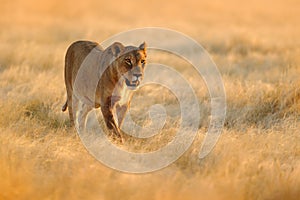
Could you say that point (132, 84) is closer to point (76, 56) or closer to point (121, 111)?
point (121, 111)

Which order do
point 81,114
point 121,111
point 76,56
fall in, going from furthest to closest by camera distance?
1. point 81,114
2. point 76,56
3. point 121,111

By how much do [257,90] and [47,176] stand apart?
5437 millimetres

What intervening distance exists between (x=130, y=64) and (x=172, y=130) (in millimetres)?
1358

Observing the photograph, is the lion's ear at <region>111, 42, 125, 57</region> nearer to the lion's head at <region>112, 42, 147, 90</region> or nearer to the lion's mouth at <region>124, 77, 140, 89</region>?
the lion's head at <region>112, 42, 147, 90</region>

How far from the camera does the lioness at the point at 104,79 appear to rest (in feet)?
24.5

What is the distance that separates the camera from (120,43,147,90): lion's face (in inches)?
291

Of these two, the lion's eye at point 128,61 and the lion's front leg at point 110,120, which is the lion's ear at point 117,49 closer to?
the lion's eye at point 128,61

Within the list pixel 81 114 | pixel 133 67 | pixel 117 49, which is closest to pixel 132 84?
pixel 133 67

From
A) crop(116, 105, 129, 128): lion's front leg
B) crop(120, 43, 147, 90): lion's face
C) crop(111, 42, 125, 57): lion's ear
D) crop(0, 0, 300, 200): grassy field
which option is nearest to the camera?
crop(0, 0, 300, 200): grassy field

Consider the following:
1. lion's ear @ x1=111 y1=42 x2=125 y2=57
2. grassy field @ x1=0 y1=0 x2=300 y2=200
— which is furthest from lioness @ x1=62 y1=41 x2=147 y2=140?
grassy field @ x1=0 y1=0 x2=300 y2=200

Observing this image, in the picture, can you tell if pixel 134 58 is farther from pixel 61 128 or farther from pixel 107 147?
pixel 61 128

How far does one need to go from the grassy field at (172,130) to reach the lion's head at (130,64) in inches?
34.4

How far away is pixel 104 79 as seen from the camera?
25.6 feet

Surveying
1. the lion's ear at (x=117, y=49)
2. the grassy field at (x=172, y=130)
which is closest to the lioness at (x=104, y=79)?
the lion's ear at (x=117, y=49)
